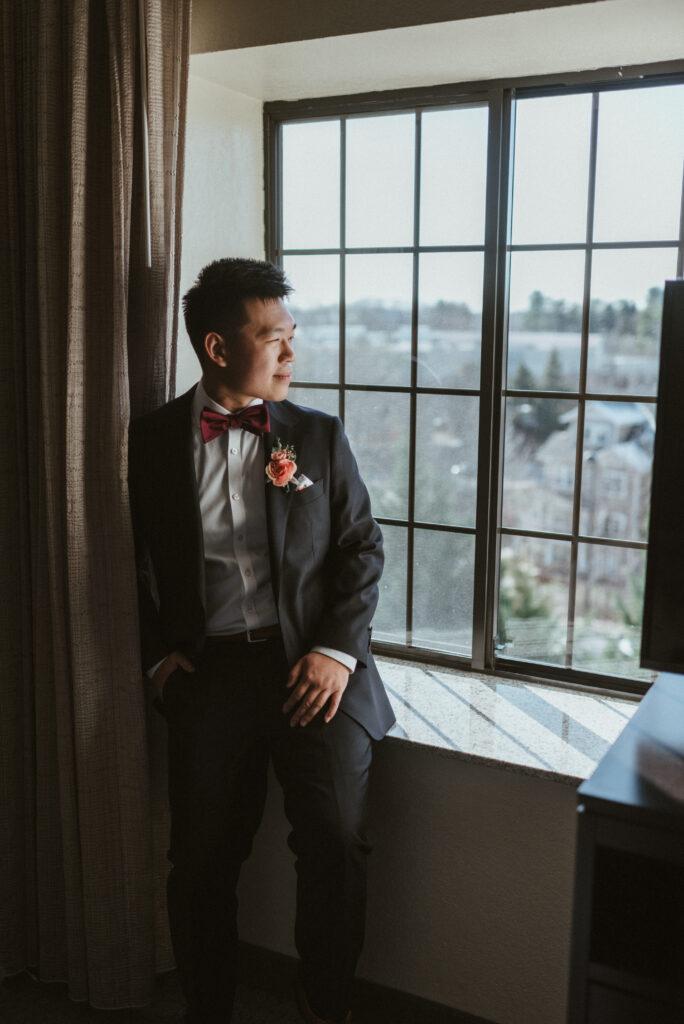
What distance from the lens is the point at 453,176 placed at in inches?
85.6

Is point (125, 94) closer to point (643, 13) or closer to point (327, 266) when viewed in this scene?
point (327, 266)

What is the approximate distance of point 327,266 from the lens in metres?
2.38

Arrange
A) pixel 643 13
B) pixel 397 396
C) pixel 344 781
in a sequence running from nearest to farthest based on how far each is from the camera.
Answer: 1. pixel 643 13
2. pixel 344 781
3. pixel 397 396

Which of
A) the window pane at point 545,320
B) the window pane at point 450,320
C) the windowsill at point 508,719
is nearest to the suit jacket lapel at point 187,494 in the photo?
the windowsill at point 508,719

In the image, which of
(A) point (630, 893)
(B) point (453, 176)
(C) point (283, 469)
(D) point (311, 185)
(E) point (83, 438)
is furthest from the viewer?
(D) point (311, 185)

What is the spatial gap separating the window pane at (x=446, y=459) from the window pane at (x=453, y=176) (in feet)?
1.27

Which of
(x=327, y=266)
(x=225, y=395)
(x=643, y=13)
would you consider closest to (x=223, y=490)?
(x=225, y=395)

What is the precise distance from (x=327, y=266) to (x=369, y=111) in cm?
38

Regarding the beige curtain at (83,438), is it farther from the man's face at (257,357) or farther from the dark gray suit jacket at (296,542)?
the man's face at (257,357)

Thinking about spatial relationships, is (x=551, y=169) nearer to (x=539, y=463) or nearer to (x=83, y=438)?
(x=539, y=463)

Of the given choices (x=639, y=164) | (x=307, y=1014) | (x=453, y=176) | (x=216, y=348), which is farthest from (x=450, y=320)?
(x=307, y=1014)

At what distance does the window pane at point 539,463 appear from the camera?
2113 millimetres

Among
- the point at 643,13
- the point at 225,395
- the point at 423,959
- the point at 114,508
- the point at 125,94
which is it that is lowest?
the point at 423,959

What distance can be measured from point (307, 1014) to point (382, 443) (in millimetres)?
1299
